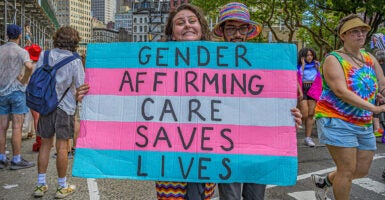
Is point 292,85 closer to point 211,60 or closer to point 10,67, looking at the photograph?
point 211,60

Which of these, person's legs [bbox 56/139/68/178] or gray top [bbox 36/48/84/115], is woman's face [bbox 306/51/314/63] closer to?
gray top [bbox 36/48/84/115]

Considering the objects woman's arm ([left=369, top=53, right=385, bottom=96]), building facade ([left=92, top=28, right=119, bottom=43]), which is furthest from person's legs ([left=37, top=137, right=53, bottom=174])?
building facade ([left=92, top=28, right=119, bottom=43])

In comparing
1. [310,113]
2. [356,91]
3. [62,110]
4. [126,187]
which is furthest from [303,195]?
[310,113]

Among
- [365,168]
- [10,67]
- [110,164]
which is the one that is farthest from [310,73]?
[110,164]

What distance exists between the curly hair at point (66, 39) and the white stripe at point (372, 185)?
375cm

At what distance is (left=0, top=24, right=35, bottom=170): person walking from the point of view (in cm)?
519

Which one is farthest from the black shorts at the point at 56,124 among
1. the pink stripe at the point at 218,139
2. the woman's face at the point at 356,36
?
the woman's face at the point at 356,36

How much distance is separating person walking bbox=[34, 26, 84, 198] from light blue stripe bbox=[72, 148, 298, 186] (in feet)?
5.90

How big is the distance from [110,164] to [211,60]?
902 mm

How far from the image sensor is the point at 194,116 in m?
2.34

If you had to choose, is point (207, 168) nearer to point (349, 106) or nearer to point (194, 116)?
point (194, 116)

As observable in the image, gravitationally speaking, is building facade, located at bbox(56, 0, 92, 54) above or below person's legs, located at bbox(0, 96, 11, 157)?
above

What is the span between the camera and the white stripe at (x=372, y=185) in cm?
446

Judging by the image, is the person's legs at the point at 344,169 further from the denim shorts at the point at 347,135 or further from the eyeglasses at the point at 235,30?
the eyeglasses at the point at 235,30
